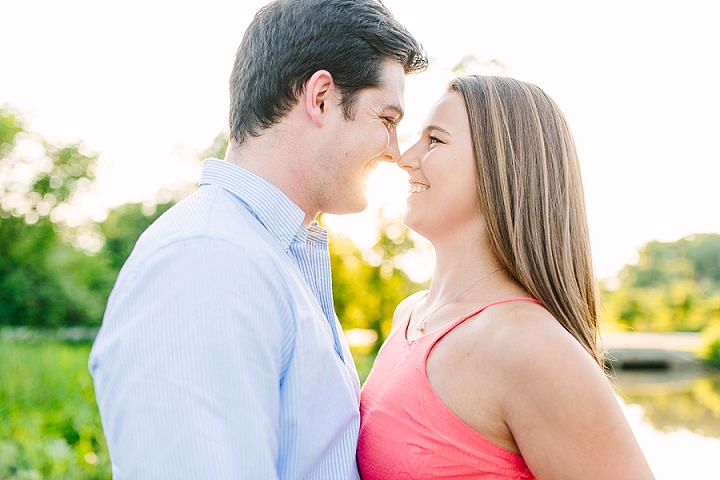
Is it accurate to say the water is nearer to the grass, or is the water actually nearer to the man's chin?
the grass

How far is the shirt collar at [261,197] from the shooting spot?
149cm

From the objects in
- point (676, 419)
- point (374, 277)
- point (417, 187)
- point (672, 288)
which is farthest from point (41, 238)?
point (672, 288)

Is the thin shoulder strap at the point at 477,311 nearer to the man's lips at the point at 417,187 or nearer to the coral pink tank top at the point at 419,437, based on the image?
the coral pink tank top at the point at 419,437

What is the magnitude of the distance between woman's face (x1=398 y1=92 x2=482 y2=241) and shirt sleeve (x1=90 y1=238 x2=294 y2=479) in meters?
0.83

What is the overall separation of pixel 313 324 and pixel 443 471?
58 centimetres

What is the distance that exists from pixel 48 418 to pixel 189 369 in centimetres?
648

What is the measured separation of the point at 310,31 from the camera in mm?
1620

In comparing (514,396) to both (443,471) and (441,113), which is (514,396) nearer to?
(443,471)

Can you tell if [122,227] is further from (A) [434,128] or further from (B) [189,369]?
(B) [189,369]

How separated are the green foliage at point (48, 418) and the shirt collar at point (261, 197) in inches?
151

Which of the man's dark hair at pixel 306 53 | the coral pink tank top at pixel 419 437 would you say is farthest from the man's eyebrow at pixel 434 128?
the coral pink tank top at pixel 419 437

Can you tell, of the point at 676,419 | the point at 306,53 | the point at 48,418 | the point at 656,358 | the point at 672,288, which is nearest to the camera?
the point at 306,53

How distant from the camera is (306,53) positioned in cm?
161

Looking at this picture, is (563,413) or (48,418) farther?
(48,418)
